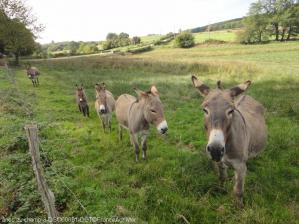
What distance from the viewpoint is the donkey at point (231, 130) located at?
10.8 ft

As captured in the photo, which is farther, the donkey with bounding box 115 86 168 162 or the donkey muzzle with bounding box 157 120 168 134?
the donkey with bounding box 115 86 168 162

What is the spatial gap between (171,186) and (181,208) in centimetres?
75

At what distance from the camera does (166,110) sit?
11.3 m

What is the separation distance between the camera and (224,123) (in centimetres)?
341

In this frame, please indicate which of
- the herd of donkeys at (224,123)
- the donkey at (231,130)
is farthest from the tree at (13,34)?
the donkey at (231,130)

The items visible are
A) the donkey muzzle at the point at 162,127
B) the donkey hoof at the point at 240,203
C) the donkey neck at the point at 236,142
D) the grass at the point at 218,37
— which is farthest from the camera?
the grass at the point at 218,37

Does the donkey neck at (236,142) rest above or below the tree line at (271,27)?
below

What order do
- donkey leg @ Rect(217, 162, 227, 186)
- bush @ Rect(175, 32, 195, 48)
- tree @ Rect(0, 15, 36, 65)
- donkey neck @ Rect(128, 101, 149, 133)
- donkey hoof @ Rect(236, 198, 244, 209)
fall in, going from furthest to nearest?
bush @ Rect(175, 32, 195, 48) < tree @ Rect(0, 15, 36, 65) < donkey neck @ Rect(128, 101, 149, 133) < donkey leg @ Rect(217, 162, 227, 186) < donkey hoof @ Rect(236, 198, 244, 209)

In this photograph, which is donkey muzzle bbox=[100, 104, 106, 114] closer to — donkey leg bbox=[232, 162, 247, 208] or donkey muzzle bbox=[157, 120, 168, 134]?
donkey muzzle bbox=[157, 120, 168, 134]

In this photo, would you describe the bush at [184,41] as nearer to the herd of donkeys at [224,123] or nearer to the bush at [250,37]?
the bush at [250,37]

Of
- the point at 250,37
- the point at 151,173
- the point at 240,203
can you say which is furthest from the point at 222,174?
the point at 250,37

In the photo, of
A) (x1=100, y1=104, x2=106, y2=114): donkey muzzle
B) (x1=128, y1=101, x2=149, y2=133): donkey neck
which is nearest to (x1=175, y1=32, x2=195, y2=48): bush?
(x1=100, y1=104, x2=106, y2=114): donkey muzzle

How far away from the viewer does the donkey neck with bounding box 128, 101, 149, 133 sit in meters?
6.39

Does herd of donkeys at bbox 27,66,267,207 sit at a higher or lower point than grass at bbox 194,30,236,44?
lower
